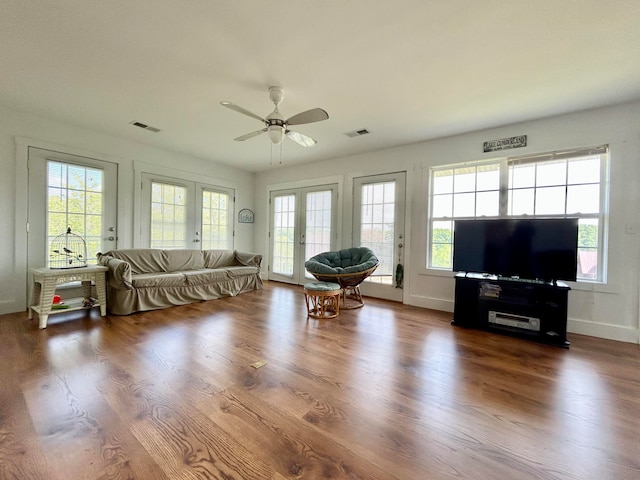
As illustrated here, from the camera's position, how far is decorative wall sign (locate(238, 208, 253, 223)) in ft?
20.2

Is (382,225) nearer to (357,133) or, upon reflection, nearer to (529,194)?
(357,133)

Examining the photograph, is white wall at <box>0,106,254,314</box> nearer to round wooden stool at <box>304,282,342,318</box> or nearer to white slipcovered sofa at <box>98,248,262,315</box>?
white slipcovered sofa at <box>98,248,262,315</box>

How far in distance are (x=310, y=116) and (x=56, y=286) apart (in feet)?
11.5

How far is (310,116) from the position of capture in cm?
249

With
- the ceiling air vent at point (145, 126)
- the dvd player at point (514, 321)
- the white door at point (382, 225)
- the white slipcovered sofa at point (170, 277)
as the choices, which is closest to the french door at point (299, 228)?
the white door at point (382, 225)

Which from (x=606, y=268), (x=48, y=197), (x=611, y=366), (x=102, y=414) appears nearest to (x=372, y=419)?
(x=102, y=414)

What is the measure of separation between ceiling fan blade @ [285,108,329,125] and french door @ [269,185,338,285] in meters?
2.58

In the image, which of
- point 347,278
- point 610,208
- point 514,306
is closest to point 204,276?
point 347,278

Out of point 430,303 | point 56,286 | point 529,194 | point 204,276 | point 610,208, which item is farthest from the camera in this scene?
point 204,276

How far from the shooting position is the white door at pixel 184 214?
4.65 m

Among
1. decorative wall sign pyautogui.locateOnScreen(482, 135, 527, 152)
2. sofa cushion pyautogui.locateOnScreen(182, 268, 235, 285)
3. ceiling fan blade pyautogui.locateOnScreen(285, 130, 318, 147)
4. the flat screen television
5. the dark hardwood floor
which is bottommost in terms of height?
the dark hardwood floor

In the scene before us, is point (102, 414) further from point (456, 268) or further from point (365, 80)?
point (456, 268)

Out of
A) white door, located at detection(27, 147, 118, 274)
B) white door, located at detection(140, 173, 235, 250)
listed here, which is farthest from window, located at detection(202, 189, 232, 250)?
white door, located at detection(27, 147, 118, 274)

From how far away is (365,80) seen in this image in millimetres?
2521
